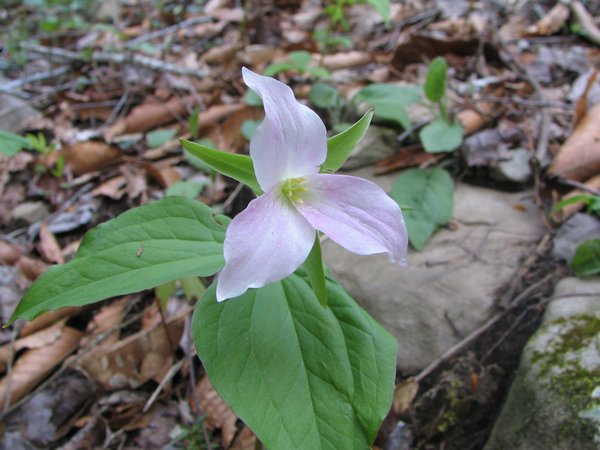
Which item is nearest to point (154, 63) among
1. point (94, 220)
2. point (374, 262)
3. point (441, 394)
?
point (94, 220)

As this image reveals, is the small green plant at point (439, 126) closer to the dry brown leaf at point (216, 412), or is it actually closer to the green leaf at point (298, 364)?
the green leaf at point (298, 364)

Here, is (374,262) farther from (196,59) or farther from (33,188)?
(196,59)

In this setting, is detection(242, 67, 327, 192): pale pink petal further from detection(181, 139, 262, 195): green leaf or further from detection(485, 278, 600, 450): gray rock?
detection(485, 278, 600, 450): gray rock

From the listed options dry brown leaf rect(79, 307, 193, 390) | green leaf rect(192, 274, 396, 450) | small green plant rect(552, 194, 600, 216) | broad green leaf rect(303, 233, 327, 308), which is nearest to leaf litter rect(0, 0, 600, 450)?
dry brown leaf rect(79, 307, 193, 390)

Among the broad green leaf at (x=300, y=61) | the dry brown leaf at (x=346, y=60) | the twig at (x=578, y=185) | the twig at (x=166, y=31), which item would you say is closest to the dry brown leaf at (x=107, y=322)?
the broad green leaf at (x=300, y=61)

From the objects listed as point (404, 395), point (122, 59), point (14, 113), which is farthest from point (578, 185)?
point (14, 113)
